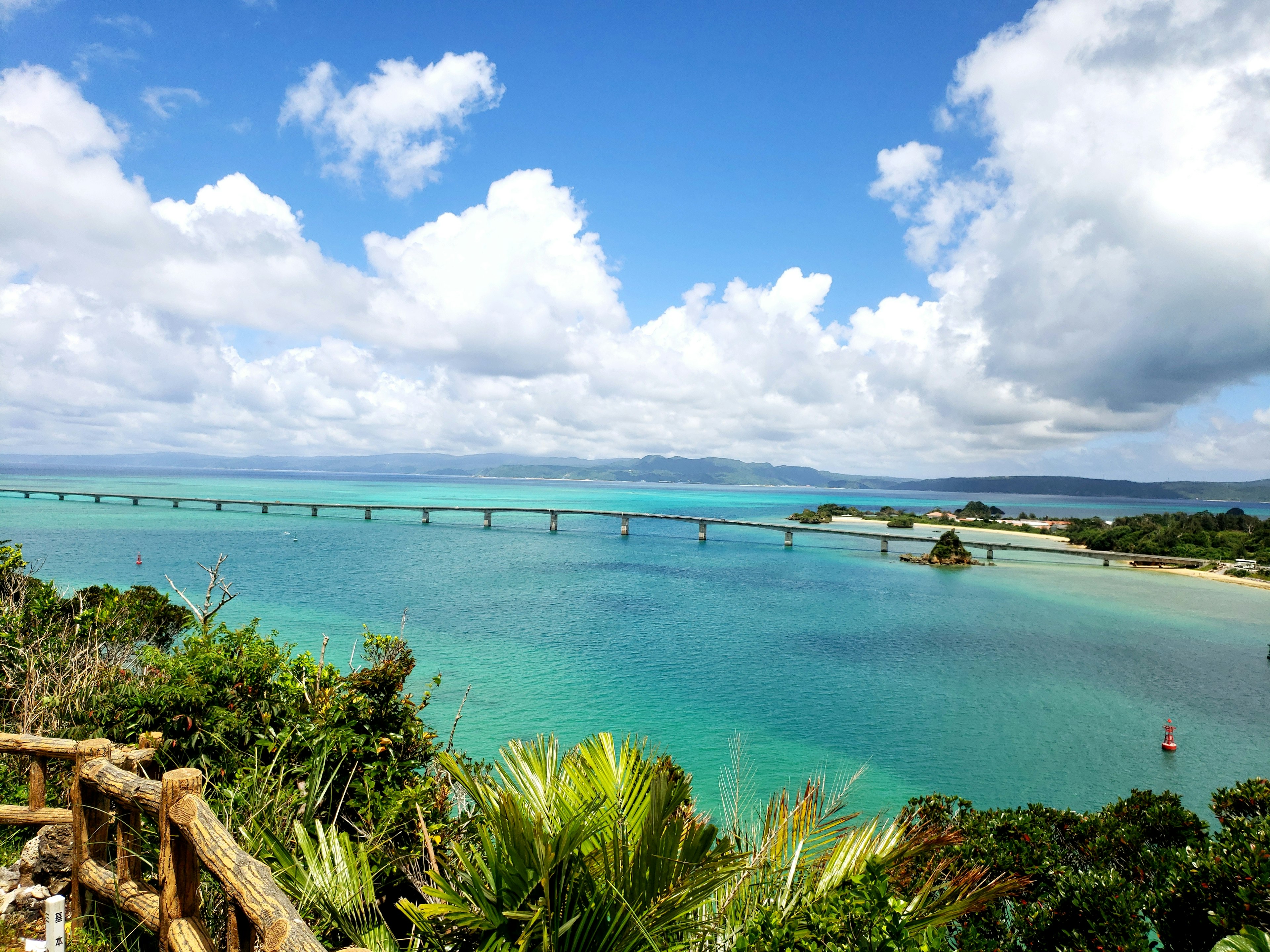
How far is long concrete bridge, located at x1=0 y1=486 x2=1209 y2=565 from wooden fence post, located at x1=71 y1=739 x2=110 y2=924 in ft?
170

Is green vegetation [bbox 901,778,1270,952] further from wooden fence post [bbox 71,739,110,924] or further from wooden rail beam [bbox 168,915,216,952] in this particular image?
wooden fence post [bbox 71,739,110,924]

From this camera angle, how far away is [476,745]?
53.8 feet

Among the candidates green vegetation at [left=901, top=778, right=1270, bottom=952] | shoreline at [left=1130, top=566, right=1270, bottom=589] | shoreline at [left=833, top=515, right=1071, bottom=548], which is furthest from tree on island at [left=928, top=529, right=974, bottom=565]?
green vegetation at [left=901, top=778, right=1270, bottom=952]

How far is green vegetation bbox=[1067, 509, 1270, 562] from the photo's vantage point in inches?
2689

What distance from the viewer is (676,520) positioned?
324ft

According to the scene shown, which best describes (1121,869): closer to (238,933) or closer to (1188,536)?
(238,933)

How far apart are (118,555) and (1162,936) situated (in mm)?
61287

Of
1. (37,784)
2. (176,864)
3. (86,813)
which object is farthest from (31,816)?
(176,864)

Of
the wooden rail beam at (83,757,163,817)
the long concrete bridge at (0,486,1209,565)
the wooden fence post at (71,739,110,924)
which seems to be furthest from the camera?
the long concrete bridge at (0,486,1209,565)

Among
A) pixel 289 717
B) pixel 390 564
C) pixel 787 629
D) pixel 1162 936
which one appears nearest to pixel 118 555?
pixel 390 564

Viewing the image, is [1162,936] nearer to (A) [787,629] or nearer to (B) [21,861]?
(B) [21,861]

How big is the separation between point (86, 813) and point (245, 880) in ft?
7.76

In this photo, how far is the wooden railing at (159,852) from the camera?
8.79 ft

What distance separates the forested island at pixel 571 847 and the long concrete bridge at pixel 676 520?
161ft
